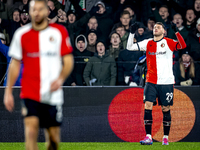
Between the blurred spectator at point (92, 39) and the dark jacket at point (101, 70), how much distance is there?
22cm

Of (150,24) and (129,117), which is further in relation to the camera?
(150,24)

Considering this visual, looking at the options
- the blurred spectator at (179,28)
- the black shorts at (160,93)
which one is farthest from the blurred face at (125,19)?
the black shorts at (160,93)

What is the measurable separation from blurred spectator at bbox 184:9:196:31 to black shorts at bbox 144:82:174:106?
5.76ft

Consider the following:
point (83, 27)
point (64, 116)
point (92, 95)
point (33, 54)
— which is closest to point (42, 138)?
point (64, 116)

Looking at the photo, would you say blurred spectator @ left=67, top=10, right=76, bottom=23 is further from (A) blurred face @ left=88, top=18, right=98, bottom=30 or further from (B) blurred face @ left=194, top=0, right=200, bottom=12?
(B) blurred face @ left=194, top=0, right=200, bottom=12

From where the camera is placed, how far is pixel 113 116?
6930 mm

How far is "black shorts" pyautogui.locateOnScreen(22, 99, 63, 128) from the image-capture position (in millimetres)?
3520

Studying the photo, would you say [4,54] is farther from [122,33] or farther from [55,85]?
[55,85]

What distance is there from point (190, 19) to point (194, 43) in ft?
2.46

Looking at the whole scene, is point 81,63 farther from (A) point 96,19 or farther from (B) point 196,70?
(B) point 196,70

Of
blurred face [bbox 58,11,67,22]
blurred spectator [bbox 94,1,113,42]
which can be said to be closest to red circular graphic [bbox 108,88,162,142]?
blurred spectator [bbox 94,1,113,42]

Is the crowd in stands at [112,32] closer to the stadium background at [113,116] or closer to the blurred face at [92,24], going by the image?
the blurred face at [92,24]

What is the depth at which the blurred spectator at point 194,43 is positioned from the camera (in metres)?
7.06

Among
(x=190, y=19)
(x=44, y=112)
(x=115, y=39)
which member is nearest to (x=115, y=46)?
(x=115, y=39)
